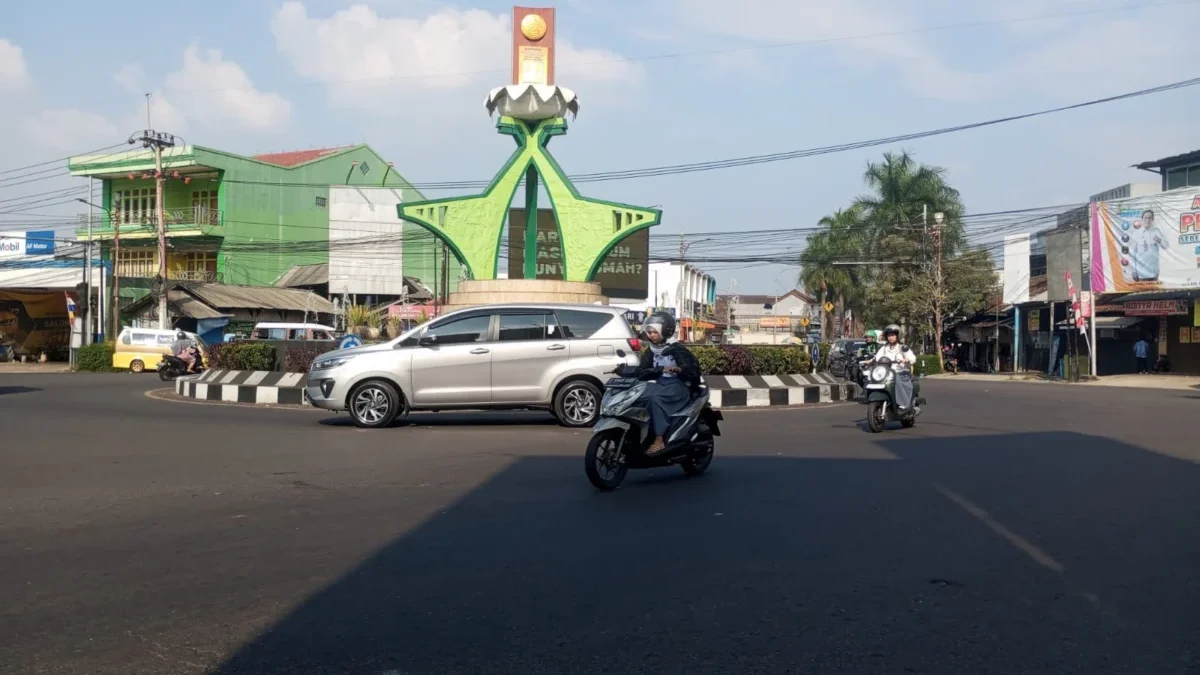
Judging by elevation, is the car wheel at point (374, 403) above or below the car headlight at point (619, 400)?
below

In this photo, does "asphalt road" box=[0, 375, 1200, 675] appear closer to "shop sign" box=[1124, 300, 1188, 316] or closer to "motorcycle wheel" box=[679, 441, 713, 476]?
→ "motorcycle wheel" box=[679, 441, 713, 476]

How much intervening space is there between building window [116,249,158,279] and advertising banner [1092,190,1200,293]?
146ft

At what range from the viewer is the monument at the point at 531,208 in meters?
25.5

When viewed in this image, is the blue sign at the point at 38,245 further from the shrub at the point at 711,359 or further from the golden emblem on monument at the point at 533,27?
the shrub at the point at 711,359

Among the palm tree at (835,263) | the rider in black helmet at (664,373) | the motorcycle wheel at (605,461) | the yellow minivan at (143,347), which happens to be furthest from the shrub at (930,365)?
the motorcycle wheel at (605,461)

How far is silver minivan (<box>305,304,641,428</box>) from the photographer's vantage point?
13461 mm

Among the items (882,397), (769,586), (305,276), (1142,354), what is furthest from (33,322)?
(769,586)

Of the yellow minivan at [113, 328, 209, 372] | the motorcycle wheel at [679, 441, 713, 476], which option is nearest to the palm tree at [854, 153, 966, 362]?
the yellow minivan at [113, 328, 209, 372]

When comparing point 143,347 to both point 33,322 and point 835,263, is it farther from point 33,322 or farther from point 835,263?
point 835,263

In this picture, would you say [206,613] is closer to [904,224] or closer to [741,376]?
[741,376]

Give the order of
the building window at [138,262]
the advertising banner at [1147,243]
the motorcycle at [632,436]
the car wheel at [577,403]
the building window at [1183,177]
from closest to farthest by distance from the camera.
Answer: the motorcycle at [632,436] → the car wheel at [577,403] → the advertising banner at [1147,243] → the building window at [1183,177] → the building window at [138,262]

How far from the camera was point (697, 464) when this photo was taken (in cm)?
917

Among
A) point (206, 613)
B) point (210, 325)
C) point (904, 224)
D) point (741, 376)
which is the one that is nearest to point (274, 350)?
point (741, 376)

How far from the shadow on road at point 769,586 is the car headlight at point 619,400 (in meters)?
0.68
